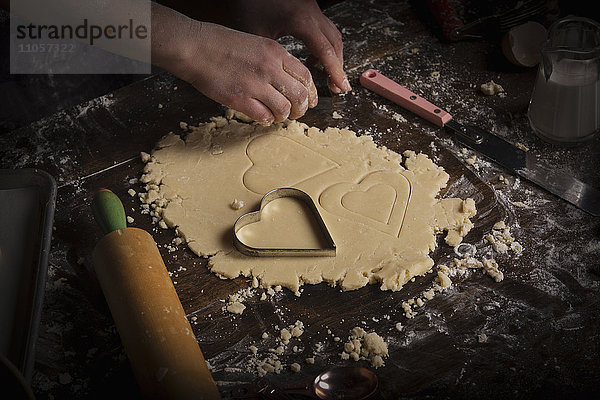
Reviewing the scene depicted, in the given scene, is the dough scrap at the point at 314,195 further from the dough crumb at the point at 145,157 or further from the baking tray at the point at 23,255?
the baking tray at the point at 23,255

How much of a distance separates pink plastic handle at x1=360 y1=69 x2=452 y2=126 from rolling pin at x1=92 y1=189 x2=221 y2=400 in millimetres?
790

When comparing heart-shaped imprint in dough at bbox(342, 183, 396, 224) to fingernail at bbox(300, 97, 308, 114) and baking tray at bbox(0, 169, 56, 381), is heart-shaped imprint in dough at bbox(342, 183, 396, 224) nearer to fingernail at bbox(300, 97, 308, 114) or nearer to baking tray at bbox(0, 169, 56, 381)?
fingernail at bbox(300, 97, 308, 114)

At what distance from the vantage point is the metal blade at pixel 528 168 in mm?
1401

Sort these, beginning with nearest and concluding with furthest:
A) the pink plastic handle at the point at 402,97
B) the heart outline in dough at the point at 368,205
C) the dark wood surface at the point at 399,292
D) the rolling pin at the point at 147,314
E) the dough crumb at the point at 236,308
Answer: the rolling pin at the point at 147,314
the dark wood surface at the point at 399,292
the dough crumb at the point at 236,308
the heart outline in dough at the point at 368,205
the pink plastic handle at the point at 402,97

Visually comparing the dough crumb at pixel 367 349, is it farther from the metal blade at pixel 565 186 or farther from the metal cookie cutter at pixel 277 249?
the metal blade at pixel 565 186

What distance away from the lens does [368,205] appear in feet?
4.59

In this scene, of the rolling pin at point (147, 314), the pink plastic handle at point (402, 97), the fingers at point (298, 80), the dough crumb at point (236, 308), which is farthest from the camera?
the pink plastic handle at point (402, 97)

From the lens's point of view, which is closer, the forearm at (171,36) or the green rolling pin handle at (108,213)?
the green rolling pin handle at (108,213)

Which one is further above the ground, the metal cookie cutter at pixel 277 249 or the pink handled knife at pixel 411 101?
the pink handled knife at pixel 411 101

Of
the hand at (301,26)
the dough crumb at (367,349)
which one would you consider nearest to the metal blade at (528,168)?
the hand at (301,26)

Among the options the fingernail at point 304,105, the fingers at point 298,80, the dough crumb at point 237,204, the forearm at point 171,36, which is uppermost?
the forearm at point 171,36

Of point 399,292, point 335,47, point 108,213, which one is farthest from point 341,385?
point 335,47

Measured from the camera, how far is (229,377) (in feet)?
3.70

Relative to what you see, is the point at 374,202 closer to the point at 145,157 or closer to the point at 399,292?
the point at 399,292
